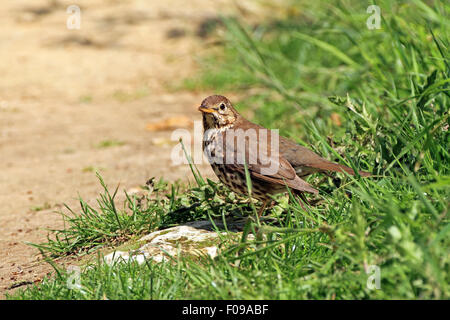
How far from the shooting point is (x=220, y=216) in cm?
431

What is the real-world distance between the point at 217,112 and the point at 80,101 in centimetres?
480

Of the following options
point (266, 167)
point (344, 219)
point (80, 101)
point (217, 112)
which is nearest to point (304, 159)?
point (266, 167)

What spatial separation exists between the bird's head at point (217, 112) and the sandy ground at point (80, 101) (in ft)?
4.10

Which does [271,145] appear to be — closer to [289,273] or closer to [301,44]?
[289,273]

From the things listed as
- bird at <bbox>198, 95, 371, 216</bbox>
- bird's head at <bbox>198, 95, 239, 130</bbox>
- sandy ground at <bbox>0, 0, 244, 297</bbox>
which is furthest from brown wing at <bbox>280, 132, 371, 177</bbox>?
sandy ground at <bbox>0, 0, 244, 297</bbox>

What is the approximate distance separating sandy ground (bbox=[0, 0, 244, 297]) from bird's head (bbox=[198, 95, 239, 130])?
125cm

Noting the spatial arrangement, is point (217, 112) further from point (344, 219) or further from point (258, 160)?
point (344, 219)

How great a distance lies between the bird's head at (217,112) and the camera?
4449 millimetres

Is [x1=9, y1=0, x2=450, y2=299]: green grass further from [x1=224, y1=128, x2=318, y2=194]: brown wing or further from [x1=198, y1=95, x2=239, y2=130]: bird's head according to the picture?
[x1=198, y1=95, x2=239, y2=130]: bird's head

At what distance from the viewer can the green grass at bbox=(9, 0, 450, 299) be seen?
2908mm

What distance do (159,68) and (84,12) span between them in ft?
7.65

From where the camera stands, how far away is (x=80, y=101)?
28.9 ft

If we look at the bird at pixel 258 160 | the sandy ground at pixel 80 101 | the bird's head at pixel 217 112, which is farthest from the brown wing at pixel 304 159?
the sandy ground at pixel 80 101
